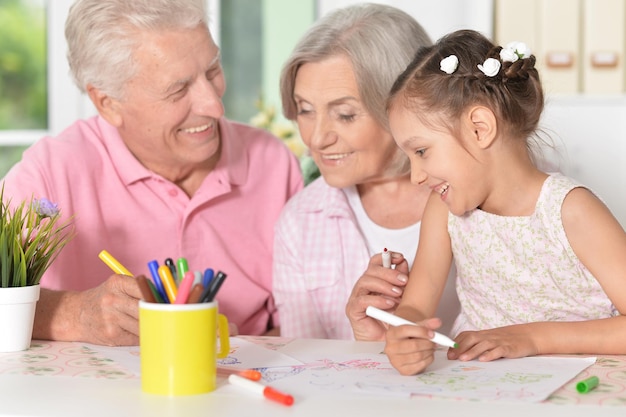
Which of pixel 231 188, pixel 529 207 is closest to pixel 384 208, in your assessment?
pixel 231 188

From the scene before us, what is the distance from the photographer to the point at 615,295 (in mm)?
1512

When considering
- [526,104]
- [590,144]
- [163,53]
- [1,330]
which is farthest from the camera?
[590,144]

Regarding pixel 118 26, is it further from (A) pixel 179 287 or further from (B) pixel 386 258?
(A) pixel 179 287

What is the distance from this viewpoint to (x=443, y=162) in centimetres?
163

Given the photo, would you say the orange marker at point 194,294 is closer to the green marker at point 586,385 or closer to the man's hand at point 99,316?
the man's hand at point 99,316

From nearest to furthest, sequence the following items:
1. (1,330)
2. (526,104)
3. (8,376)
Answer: (8,376) < (1,330) < (526,104)

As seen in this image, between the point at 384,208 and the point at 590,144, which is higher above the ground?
the point at 590,144

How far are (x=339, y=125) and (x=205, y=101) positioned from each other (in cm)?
31

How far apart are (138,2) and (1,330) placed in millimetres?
837

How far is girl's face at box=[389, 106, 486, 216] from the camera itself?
5.35 feet

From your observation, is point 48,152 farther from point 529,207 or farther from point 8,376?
point 529,207

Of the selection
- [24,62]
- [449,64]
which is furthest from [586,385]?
[24,62]

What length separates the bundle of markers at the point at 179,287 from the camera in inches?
47.2

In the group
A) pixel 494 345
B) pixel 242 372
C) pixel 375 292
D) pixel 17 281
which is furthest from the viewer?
pixel 375 292
